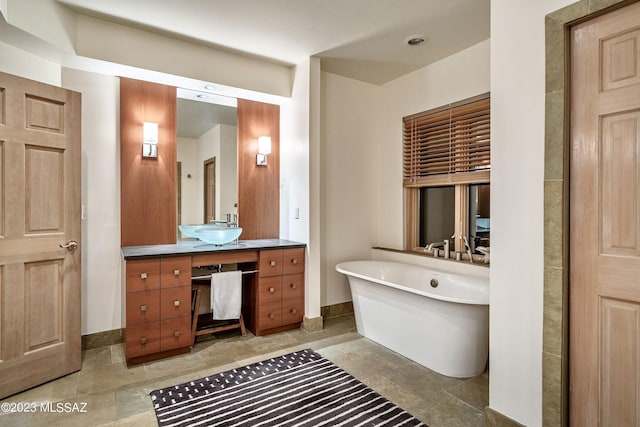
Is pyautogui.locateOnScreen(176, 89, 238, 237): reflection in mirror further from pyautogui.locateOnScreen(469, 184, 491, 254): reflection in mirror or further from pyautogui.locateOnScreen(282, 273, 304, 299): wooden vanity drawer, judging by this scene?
pyautogui.locateOnScreen(469, 184, 491, 254): reflection in mirror

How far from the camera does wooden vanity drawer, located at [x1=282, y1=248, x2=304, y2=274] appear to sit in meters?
3.42

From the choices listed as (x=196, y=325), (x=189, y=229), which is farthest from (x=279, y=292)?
(x=189, y=229)

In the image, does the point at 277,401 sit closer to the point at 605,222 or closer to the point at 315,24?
the point at 605,222

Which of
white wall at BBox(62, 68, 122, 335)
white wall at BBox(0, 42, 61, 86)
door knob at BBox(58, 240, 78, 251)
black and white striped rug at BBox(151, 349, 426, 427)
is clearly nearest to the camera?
black and white striped rug at BBox(151, 349, 426, 427)

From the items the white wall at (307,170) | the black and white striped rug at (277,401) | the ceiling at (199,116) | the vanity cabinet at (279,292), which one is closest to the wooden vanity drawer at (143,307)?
the black and white striped rug at (277,401)

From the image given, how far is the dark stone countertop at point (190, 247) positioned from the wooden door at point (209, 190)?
0.99ft

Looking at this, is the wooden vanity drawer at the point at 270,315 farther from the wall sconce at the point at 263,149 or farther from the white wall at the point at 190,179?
the wall sconce at the point at 263,149

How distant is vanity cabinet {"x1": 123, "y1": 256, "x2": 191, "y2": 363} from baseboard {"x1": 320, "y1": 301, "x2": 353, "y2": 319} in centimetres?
152

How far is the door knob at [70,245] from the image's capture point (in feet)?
8.27

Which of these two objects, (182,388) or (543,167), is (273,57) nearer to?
(543,167)

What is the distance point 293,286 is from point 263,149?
1.54m

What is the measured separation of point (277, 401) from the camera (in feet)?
7.28

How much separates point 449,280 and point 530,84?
1.84 metres

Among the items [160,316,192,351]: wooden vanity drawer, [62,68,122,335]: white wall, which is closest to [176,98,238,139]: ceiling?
[62,68,122,335]: white wall
